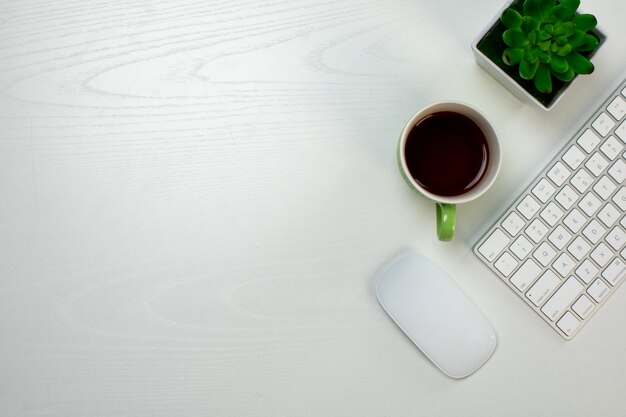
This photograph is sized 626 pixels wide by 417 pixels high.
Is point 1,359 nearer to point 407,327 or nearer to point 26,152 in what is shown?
point 26,152

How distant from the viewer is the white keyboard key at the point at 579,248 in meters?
0.63

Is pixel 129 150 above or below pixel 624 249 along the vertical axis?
below

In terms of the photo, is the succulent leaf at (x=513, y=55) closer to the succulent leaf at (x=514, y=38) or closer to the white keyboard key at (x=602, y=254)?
the succulent leaf at (x=514, y=38)

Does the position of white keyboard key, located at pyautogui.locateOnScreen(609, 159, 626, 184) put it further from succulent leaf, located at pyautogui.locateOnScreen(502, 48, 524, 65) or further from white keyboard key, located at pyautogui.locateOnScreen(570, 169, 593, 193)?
succulent leaf, located at pyautogui.locateOnScreen(502, 48, 524, 65)

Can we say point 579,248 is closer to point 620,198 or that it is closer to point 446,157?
point 620,198

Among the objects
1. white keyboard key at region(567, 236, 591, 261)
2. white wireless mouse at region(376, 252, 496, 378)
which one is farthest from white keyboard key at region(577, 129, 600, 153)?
white wireless mouse at region(376, 252, 496, 378)

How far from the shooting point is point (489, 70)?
2.15 ft

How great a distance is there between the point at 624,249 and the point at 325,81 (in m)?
0.38

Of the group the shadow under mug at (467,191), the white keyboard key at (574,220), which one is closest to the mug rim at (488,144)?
the shadow under mug at (467,191)

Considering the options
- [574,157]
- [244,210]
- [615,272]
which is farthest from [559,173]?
[244,210]

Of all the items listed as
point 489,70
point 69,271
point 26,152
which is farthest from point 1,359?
point 489,70

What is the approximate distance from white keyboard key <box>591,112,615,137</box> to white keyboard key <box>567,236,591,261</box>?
0.12m

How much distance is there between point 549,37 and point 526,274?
252 mm

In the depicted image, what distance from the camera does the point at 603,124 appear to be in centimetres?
62
